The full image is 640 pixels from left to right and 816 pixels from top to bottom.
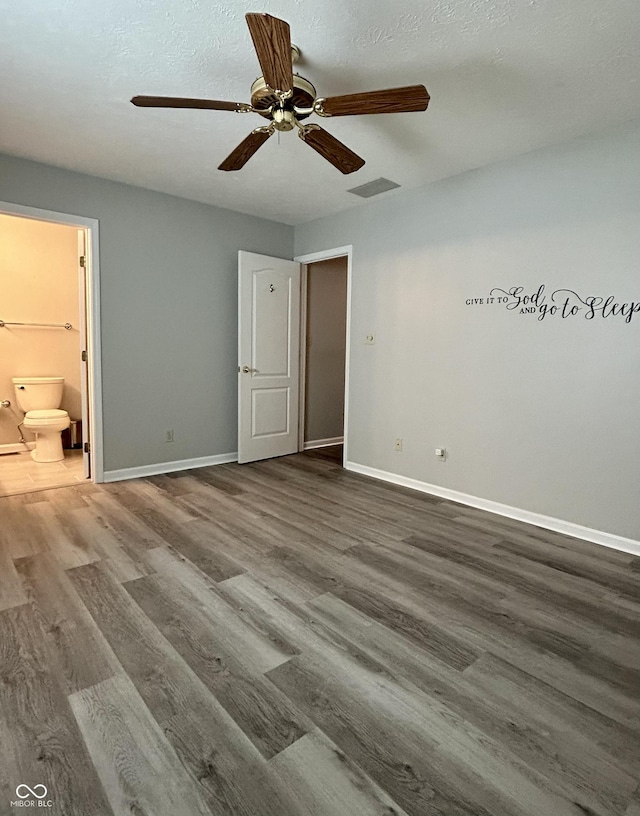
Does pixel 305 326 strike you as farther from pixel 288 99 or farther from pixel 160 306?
pixel 288 99

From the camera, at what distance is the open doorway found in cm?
526

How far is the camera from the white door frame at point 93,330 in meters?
3.66

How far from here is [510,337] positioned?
3.24 metres

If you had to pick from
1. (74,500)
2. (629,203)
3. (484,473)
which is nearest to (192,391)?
(74,500)

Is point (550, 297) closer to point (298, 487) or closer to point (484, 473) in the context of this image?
point (484, 473)

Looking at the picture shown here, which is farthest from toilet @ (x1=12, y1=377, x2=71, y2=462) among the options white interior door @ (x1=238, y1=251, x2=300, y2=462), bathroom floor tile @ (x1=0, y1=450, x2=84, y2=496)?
white interior door @ (x1=238, y1=251, x2=300, y2=462)

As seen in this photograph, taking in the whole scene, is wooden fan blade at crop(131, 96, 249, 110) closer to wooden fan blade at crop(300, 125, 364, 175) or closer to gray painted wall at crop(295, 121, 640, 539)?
wooden fan blade at crop(300, 125, 364, 175)

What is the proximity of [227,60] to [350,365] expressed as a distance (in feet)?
9.13

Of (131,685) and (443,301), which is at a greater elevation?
(443,301)

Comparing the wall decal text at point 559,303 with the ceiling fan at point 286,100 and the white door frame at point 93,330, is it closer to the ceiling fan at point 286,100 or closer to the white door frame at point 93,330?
the ceiling fan at point 286,100

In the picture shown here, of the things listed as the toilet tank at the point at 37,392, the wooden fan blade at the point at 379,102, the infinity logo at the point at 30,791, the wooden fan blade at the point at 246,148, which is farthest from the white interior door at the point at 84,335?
the infinity logo at the point at 30,791

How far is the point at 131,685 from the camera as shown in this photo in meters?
1.55

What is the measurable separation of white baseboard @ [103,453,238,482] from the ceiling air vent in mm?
2869

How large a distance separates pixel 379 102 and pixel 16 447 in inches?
197
